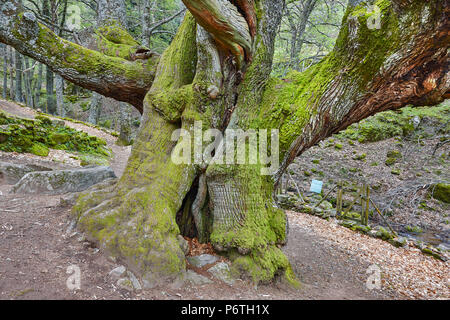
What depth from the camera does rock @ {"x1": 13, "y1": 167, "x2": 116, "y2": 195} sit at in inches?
189

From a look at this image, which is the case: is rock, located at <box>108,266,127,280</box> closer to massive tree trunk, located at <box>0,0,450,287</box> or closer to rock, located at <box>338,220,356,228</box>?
massive tree trunk, located at <box>0,0,450,287</box>

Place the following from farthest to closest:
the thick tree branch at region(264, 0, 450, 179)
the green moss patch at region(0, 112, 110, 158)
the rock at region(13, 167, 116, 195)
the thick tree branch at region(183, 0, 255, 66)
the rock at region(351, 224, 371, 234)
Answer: the rock at region(351, 224, 371, 234) < the green moss patch at region(0, 112, 110, 158) < the rock at region(13, 167, 116, 195) < the thick tree branch at region(264, 0, 450, 179) < the thick tree branch at region(183, 0, 255, 66)

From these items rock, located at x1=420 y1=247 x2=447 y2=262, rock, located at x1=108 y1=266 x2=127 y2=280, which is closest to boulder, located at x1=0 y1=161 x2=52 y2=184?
rock, located at x1=108 y1=266 x2=127 y2=280

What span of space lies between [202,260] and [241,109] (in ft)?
6.87

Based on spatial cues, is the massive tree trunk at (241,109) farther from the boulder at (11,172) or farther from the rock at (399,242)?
the rock at (399,242)

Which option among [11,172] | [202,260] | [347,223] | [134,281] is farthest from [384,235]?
[11,172]

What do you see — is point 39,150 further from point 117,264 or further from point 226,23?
point 226,23

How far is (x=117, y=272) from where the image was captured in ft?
8.80

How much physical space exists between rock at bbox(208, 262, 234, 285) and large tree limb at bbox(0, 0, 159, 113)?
306 centimetres

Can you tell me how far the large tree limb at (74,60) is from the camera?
3718mm

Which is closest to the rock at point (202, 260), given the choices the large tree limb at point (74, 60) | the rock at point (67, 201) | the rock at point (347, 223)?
the rock at point (67, 201)

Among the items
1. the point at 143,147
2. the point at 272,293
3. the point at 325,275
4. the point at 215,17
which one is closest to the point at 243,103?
the point at 215,17

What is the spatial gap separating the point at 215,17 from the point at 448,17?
2.71m

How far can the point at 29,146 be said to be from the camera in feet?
24.7
